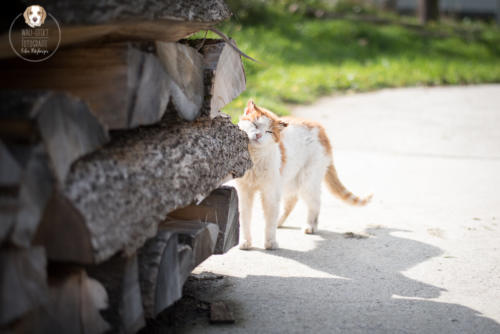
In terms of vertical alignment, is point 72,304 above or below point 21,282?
below

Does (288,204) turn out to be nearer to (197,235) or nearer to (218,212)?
(218,212)

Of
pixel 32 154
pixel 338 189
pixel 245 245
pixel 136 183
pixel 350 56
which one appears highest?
pixel 350 56

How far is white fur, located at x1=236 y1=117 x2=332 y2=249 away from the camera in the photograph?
3.33 m

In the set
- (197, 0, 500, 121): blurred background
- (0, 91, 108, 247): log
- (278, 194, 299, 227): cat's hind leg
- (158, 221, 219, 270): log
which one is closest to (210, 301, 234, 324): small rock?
(158, 221, 219, 270): log

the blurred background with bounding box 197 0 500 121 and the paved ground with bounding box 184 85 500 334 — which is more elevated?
the blurred background with bounding box 197 0 500 121

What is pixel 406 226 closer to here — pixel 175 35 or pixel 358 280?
pixel 358 280

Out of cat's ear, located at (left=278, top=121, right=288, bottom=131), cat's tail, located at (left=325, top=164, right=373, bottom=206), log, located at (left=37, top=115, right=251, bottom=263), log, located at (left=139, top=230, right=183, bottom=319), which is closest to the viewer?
log, located at (left=37, top=115, right=251, bottom=263)

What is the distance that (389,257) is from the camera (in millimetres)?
3145

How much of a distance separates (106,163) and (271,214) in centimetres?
189

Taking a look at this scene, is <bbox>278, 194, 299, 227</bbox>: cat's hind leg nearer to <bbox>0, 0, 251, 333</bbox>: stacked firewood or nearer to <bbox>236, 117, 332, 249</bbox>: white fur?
<bbox>236, 117, 332, 249</bbox>: white fur

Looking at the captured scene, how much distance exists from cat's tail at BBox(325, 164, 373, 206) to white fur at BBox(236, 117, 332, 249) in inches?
4.7

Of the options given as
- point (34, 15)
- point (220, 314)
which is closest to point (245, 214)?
point (220, 314)

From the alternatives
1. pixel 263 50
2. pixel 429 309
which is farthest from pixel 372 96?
pixel 429 309

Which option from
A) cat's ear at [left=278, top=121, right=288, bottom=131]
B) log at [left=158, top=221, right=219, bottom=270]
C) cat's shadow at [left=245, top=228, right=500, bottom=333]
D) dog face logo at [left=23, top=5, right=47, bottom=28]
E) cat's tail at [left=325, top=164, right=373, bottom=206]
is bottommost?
cat's shadow at [left=245, top=228, right=500, bottom=333]
